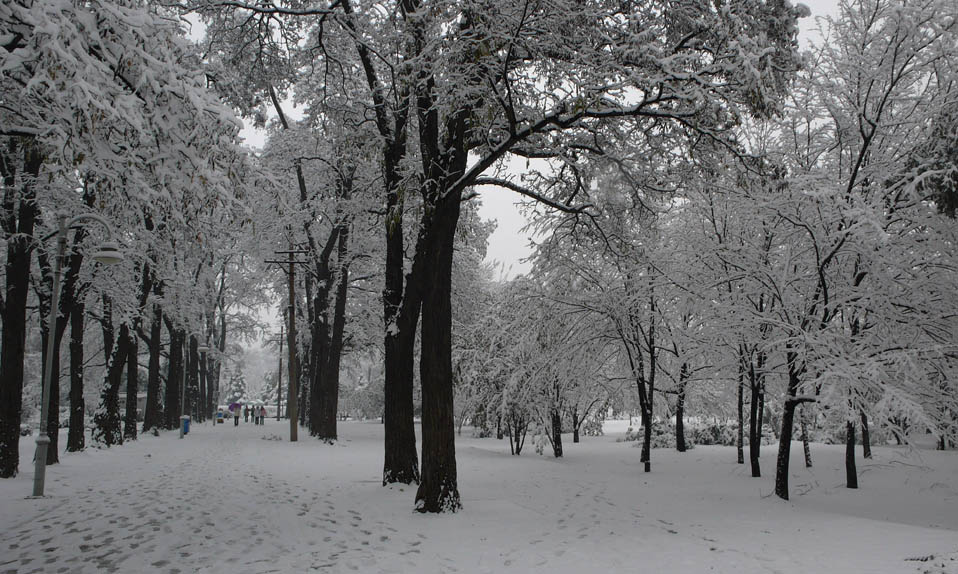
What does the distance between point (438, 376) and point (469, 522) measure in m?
2.10

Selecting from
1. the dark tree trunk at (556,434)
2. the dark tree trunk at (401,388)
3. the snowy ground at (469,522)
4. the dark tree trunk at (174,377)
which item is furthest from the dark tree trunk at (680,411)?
the dark tree trunk at (174,377)

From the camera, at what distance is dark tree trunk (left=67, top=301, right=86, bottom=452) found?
49.4 feet

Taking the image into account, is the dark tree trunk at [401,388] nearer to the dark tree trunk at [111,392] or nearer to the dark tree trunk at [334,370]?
the dark tree trunk at [334,370]

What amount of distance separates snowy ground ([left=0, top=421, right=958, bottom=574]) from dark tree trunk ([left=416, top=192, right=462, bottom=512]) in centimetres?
40

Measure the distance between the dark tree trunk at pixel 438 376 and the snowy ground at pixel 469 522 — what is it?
401 mm

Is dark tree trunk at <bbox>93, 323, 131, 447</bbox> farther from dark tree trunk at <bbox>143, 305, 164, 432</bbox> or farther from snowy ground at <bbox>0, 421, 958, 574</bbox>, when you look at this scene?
dark tree trunk at <bbox>143, 305, 164, 432</bbox>

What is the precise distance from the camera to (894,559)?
649 cm

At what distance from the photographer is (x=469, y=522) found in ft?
26.8

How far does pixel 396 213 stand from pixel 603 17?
3.79 metres

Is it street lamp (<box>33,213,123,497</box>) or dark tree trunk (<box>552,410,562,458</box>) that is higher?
street lamp (<box>33,213,123,497</box>)

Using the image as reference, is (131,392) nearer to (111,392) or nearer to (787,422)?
(111,392)

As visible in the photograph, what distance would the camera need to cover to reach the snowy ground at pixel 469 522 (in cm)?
630

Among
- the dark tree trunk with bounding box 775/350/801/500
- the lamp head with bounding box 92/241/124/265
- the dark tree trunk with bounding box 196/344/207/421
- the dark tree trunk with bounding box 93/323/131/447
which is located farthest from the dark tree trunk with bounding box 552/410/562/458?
the dark tree trunk with bounding box 196/344/207/421

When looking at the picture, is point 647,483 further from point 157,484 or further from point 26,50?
point 26,50
